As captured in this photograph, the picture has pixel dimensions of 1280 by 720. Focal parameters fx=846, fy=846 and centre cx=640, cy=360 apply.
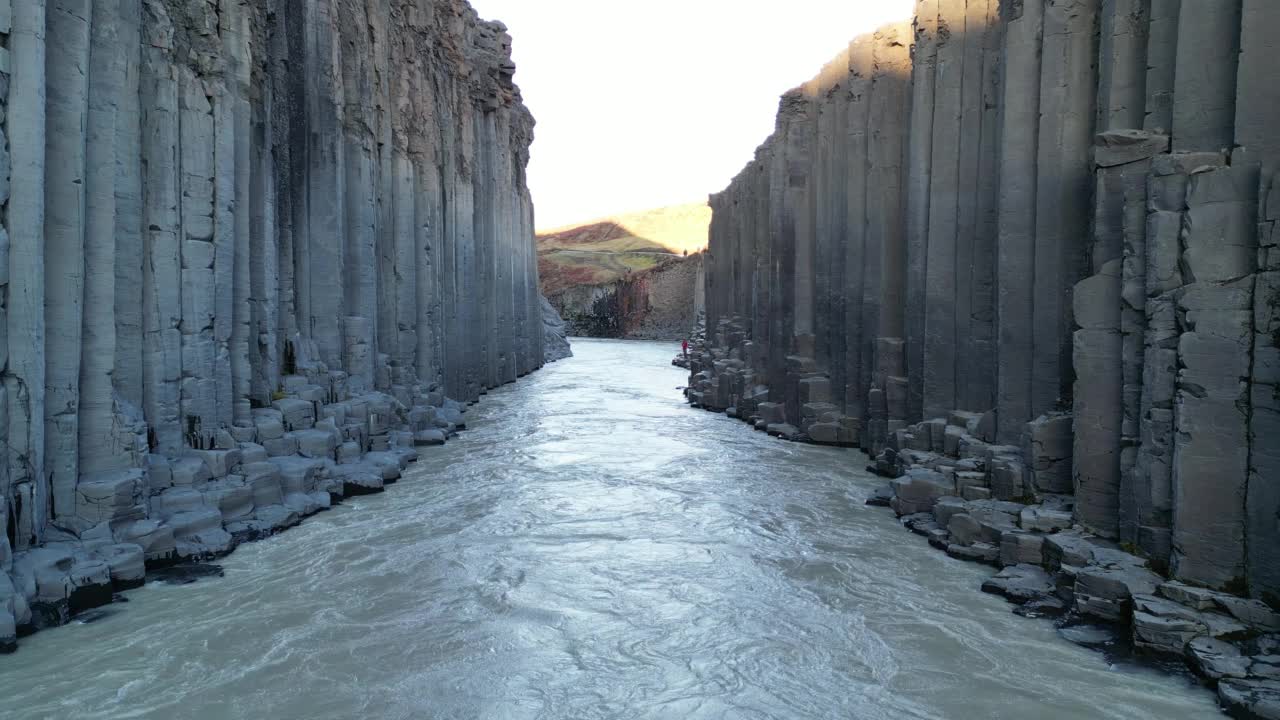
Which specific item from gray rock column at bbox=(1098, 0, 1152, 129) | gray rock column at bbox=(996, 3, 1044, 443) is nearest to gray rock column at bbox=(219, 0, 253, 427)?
gray rock column at bbox=(996, 3, 1044, 443)

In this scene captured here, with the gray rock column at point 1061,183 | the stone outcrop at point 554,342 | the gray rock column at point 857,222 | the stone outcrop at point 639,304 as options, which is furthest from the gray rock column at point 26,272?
the stone outcrop at point 639,304

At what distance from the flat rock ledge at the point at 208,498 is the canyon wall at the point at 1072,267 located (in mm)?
7743

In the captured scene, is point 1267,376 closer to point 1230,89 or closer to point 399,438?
point 1230,89

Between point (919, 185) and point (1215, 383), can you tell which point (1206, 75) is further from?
point (919, 185)

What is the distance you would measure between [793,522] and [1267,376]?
565cm

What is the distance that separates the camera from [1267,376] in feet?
19.9

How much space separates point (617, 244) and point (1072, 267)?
103m

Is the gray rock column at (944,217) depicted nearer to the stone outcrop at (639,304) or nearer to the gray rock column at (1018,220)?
the gray rock column at (1018,220)

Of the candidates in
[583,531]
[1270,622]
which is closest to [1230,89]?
[1270,622]

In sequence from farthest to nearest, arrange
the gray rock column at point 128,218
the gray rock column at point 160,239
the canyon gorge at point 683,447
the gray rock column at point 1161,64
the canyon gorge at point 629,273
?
the canyon gorge at point 629,273 → the gray rock column at point 160,239 → the gray rock column at point 128,218 → the gray rock column at point 1161,64 → the canyon gorge at point 683,447

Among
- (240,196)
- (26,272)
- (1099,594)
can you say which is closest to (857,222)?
(1099,594)

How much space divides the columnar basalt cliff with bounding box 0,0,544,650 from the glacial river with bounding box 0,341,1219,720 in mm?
793

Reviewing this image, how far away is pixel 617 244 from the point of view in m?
111

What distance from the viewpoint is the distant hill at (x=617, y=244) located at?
289 feet
